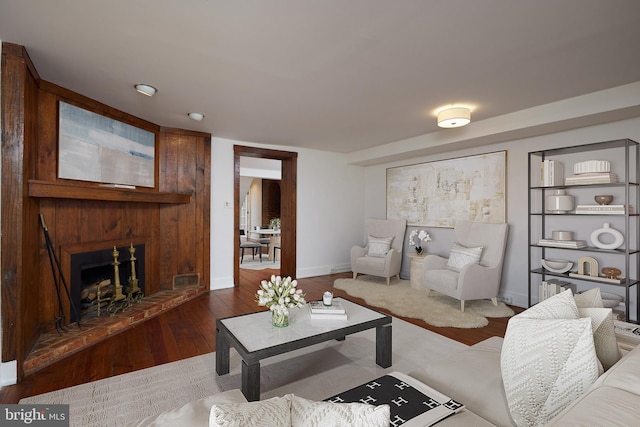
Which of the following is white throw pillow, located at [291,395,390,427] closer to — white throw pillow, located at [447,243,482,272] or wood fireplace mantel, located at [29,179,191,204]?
wood fireplace mantel, located at [29,179,191,204]

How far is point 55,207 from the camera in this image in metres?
2.88

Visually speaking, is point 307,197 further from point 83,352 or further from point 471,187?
point 83,352

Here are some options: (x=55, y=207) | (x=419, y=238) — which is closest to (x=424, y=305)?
(x=419, y=238)

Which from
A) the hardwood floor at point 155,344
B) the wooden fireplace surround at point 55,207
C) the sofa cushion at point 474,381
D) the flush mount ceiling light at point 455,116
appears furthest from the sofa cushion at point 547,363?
the wooden fireplace surround at point 55,207

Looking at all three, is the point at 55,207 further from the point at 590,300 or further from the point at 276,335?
the point at 590,300

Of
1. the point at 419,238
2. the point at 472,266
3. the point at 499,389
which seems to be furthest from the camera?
the point at 419,238

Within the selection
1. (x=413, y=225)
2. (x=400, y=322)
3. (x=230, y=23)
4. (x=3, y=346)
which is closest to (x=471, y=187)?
(x=413, y=225)

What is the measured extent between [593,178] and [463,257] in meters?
1.55

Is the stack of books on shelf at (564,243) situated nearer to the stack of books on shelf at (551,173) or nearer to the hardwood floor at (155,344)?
the stack of books on shelf at (551,173)

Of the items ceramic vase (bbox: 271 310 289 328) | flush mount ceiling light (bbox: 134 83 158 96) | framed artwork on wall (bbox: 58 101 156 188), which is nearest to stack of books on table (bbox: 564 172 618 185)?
ceramic vase (bbox: 271 310 289 328)

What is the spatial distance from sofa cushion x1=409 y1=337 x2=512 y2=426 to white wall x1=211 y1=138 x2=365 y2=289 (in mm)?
3866

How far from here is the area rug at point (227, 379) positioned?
1.91m

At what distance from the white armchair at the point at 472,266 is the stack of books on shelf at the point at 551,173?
694 millimetres

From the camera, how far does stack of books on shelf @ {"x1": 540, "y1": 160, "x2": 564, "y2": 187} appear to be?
3393 mm
